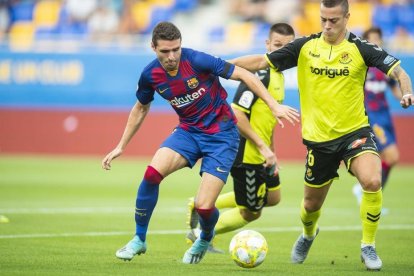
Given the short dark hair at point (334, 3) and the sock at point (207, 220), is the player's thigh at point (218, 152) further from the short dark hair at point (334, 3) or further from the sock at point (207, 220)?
the short dark hair at point (334, 3)

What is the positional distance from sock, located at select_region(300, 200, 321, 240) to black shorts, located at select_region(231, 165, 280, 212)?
29.7 inches

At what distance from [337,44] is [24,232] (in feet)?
14.8

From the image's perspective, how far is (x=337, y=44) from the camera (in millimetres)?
8984

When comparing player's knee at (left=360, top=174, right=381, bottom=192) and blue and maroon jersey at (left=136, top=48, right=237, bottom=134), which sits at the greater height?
blue and maroon jersey at (left=136, top=48, right=237, bottom=134)

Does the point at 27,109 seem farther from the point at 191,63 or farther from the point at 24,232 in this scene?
the point at 191,63

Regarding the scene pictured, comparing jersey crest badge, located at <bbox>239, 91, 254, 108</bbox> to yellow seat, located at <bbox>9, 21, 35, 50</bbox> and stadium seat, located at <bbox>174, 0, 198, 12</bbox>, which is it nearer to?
yellow seat, located at <bbox>9, 21, 35, 50</bbox>

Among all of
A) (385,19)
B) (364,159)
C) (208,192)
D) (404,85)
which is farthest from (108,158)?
(385,19)

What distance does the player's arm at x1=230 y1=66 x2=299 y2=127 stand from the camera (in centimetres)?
831

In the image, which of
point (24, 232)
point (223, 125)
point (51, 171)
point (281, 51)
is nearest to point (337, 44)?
point (281, 51)

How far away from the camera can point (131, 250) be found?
28.7 ft

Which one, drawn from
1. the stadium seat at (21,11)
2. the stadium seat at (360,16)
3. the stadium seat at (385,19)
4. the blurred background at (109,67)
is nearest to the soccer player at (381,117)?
the blurred background at (109,67)

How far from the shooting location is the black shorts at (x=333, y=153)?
29.1 feet

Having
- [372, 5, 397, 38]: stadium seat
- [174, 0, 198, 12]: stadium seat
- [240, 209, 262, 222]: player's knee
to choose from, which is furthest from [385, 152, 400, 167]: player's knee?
[174, 0, 198, 12]: stadium seat

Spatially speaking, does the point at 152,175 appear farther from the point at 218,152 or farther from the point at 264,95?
the point at 264,95
